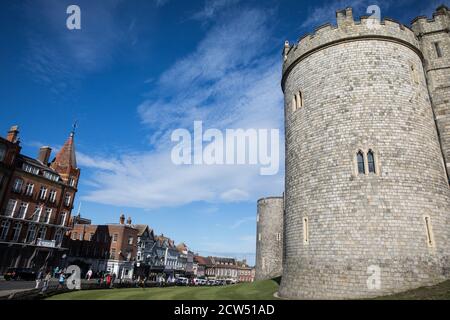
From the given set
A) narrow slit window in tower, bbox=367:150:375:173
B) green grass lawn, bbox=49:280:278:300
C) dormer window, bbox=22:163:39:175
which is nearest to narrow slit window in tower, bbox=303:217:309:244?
green grass lawn, bbox=49:280:278:300

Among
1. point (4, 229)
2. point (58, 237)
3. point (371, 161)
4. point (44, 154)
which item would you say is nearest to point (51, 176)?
point (44, 154)

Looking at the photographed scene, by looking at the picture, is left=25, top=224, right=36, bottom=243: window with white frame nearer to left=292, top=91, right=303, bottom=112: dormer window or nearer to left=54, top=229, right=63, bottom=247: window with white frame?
left=54, top=229, right=63, bottom=247: window with white frame

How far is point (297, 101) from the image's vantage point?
1712cm

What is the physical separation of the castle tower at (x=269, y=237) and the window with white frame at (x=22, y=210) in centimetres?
2866

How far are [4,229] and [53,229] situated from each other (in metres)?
6.28

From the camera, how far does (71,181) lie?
137 feet

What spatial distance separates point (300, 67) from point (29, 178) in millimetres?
33558

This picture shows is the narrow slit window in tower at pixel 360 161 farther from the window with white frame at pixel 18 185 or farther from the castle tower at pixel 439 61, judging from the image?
→ the window with white frame at pixel 18 185

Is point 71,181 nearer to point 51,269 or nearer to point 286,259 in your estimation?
point 51,269

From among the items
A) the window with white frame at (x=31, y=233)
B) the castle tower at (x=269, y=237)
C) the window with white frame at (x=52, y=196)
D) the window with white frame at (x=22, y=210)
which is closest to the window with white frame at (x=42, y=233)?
the window with white frame at (x=31, y=233)

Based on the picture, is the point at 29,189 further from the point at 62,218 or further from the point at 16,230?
the point at 62,218

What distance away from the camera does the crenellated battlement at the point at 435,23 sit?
1762cm
